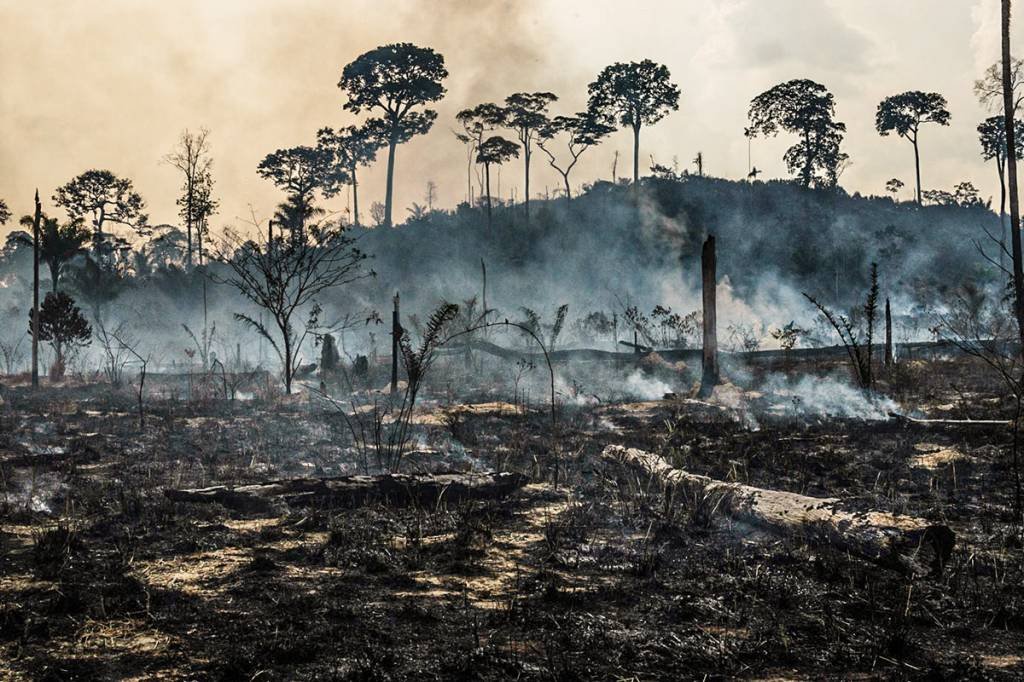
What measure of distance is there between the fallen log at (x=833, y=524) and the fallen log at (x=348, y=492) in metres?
2.23

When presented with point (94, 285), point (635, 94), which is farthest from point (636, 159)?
point (94, 285)

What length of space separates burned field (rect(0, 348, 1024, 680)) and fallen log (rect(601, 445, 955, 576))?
96 mm

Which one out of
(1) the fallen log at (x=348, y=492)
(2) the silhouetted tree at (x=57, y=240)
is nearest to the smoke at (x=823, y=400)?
(1) the fallen log at (x=348, y=492)

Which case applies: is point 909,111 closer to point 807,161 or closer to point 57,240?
point 807,161

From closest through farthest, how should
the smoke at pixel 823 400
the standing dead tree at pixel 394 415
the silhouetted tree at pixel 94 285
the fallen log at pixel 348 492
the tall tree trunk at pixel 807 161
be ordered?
the fallen log at pixel 348 492 < the standing dead tree at pixel 394 415 < the smoke at pixel 823 400 < the silhouetted tree at pixel 94 285 < the tall tree trunk at pixel 807 161

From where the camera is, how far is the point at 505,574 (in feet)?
19.4

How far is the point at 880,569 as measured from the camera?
19.4 ft

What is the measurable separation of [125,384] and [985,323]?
3267 cm

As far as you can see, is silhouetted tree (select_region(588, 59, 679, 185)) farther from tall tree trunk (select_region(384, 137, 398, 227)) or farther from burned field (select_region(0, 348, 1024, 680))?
burned field (select_region(0, 348, 1024, 680))

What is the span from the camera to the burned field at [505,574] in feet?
14.1

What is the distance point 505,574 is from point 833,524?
2690 millimetres

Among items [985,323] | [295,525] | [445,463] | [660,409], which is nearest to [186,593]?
[295,525]

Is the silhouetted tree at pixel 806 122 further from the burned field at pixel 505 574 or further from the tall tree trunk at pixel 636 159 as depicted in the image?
the burned field at pixel 505 574

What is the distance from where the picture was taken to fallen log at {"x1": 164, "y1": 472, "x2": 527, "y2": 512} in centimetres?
795
